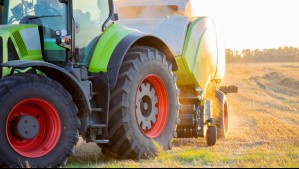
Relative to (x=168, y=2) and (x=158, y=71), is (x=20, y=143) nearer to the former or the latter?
(x=158, y=71)

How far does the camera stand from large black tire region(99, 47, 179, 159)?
7629 millimetres

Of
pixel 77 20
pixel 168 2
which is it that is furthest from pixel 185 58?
pixel 77 20

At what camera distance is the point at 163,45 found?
8734mm

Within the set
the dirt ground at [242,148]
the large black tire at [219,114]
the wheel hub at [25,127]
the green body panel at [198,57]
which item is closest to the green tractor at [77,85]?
the wheel hub at [25,127]

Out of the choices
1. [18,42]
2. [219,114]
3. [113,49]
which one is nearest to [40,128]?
[18,42]

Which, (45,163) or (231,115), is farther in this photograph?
(231,115)

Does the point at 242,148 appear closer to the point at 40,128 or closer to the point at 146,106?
the point at 146,106

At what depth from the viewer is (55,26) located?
7.55 meters

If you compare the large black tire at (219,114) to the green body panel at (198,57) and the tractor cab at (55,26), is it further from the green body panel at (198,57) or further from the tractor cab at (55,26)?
the tractor cab at (55,26)

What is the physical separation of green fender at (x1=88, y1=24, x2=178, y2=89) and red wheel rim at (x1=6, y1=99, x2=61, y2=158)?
1.00 metres

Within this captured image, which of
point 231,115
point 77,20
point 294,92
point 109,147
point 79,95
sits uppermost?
point 77,20

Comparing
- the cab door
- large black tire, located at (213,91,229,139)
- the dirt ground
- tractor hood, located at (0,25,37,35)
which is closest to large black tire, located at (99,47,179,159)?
→ the dirt ground

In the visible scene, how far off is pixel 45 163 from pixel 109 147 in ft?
4.18

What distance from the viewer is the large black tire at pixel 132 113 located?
7629 mm
